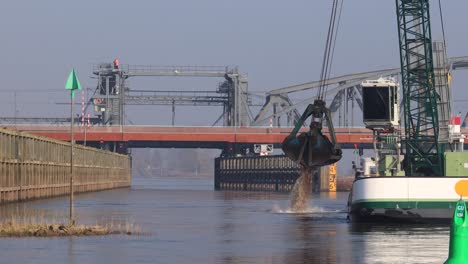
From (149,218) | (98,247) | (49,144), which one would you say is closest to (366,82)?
(149,218)

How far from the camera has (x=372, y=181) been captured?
4978 cm

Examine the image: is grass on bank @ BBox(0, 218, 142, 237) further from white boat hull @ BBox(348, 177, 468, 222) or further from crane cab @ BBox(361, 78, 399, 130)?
crane cab @ BBox(361, 78, 399, 130)

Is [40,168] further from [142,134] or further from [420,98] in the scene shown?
[142,134]

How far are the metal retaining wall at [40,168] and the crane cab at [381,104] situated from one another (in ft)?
77.0

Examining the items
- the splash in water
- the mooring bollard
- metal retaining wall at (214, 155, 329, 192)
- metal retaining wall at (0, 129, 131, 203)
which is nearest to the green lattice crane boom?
the splash in water

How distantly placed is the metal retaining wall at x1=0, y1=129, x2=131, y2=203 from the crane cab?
23456mm

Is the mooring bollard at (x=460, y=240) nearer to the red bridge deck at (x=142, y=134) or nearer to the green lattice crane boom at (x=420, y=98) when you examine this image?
the green lattice crane boom at (x=420, y=98)

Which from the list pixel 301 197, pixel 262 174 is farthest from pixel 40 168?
pixel 262 174

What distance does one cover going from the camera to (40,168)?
3403 inches

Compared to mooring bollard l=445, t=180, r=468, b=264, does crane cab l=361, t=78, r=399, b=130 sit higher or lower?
higher

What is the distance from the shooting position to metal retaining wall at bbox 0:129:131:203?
69.9 m

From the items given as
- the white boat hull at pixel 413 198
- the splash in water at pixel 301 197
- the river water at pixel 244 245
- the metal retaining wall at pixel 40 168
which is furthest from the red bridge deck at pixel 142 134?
the river water at pixel 244 245

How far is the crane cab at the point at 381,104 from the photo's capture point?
5703cm

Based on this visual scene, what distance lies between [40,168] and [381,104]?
124 ft
